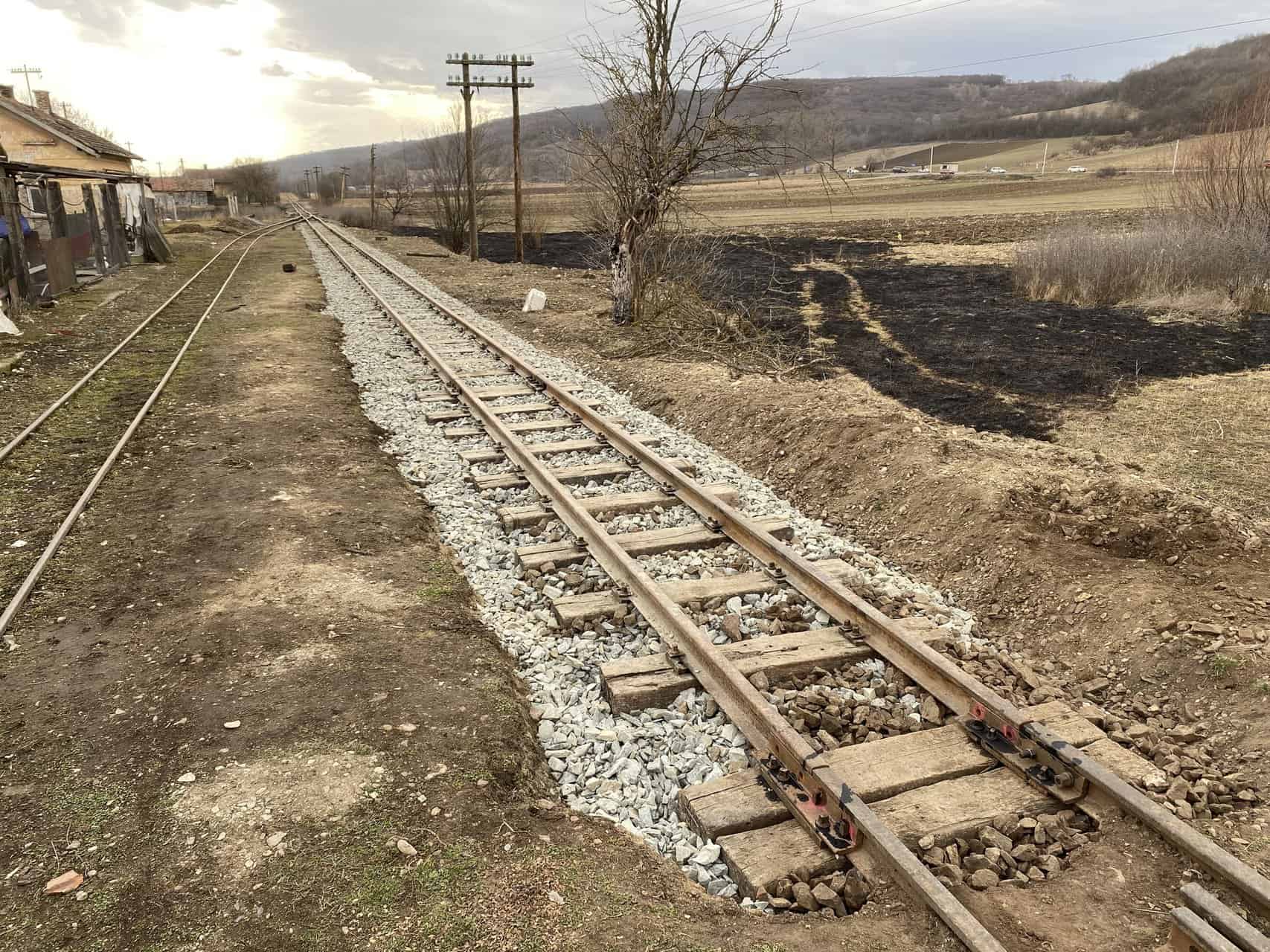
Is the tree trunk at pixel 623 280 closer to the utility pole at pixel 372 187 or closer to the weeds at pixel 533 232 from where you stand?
the weeds at pixel 533 232

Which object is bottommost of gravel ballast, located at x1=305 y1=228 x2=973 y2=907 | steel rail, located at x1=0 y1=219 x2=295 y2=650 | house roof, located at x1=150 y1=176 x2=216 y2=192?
gravel ballast, located at x1=305 y1=228 x2=973 y2=907

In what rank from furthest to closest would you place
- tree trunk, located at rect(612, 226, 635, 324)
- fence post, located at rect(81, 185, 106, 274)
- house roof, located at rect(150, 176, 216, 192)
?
house roof, located at rect(150, 176, 216, 192) → fence post, located at rect(81, 185, 106, 274) → tree trunk, located at rect(612, 226, 635, 324)

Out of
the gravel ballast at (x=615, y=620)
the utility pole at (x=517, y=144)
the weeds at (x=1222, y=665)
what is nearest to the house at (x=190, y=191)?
the utility pole at (x=517, y=144)

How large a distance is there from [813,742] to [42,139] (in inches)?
2340

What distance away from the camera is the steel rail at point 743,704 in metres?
3.30

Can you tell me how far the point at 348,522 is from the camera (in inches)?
294

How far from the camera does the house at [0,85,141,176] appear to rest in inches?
1833

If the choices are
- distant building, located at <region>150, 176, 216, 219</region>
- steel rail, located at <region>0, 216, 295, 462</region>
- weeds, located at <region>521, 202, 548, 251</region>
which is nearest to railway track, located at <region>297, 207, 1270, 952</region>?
steel rail, located at <region>0, 216, 295, 462</region>

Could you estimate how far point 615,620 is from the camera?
5773mm

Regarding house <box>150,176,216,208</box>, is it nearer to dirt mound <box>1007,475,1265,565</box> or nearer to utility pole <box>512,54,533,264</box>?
utility pole <box>512,54,533,264</box>

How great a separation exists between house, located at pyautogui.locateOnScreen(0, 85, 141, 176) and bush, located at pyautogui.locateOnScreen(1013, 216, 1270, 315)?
4816cm

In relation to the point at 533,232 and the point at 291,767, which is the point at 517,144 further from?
the point at 291,767

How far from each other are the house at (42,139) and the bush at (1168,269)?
48.2 m

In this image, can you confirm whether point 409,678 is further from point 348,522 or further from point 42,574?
point 42,574
